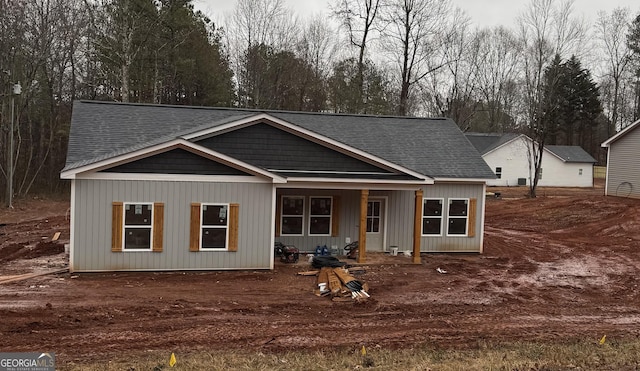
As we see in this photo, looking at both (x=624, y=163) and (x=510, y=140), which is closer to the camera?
(x=624, y=163)

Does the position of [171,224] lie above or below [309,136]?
below

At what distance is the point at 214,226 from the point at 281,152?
3.09 meters

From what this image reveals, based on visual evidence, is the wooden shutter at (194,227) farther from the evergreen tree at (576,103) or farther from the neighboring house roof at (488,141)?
the evergreen tree at (576,103)

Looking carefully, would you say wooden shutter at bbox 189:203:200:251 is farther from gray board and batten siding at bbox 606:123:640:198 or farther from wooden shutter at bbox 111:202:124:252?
gray board and batten siding at bbox 606:123:640:198

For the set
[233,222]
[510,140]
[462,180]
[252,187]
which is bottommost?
[233,222]

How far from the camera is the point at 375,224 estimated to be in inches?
709

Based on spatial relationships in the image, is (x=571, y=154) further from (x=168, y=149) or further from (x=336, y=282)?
(x=168, y=149)

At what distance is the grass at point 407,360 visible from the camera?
7738 mm

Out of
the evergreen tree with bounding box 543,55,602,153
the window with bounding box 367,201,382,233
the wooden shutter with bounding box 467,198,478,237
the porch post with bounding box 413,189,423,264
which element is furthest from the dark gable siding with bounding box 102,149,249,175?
the evergreen tree with bounding box 543,55,602,153

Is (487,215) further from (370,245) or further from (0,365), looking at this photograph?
(0,365)

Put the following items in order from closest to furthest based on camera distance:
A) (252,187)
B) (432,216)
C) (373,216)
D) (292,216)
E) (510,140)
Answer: (252,187)
(292,216)
(373,216)
(432,216)
(510,140)

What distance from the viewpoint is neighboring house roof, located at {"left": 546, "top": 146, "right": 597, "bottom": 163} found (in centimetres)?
4538

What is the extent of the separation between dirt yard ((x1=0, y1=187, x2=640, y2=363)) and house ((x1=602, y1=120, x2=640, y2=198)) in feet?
45.3

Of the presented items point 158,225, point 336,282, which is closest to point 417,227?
point 336,282
